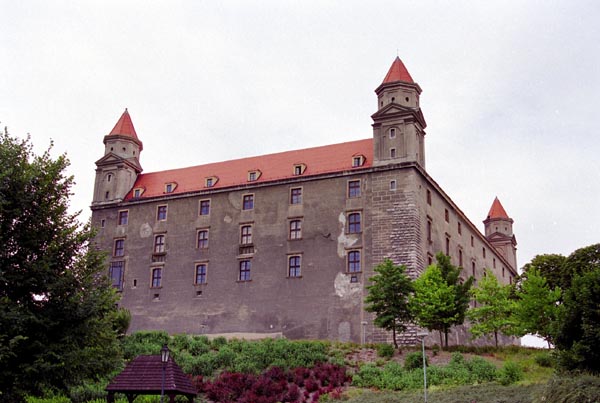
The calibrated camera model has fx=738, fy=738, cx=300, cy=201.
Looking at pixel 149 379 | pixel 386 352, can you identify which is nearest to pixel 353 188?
pixel 386 352

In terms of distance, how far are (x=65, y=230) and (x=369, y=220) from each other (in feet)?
83.1

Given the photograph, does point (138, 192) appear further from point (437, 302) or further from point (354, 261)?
point (437, 302)

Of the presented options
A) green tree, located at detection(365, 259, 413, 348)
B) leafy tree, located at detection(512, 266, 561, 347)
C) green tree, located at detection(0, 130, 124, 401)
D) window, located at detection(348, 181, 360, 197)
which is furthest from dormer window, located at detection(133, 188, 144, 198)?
green tree, located at detection(0, 130, 124, 401)

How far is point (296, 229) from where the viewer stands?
1887 inches

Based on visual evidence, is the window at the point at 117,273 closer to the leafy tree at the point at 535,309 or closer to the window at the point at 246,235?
the window at the point at 246,235

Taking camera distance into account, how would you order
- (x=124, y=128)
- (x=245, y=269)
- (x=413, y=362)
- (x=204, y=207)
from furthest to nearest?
(x=124, y=128), (x=204, y=207), (x=245, y=269), (x=413, y=362)

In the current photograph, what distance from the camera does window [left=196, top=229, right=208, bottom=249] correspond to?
166 ft

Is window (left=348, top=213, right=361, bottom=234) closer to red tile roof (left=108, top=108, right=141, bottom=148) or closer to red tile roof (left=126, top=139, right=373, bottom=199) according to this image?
red tile roof (left=126, top=139, right=373, bottom=199)

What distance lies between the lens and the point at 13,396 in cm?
2122

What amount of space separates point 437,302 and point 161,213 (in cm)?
2296

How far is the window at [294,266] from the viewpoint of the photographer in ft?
153

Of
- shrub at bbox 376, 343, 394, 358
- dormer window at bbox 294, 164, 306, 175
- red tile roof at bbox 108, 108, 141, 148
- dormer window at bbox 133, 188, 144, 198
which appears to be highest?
red tile roof at bbox 108, 108, 141, 148

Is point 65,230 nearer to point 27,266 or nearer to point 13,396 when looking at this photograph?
point 27,266

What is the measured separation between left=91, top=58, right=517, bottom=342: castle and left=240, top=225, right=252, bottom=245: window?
0.26 ft
